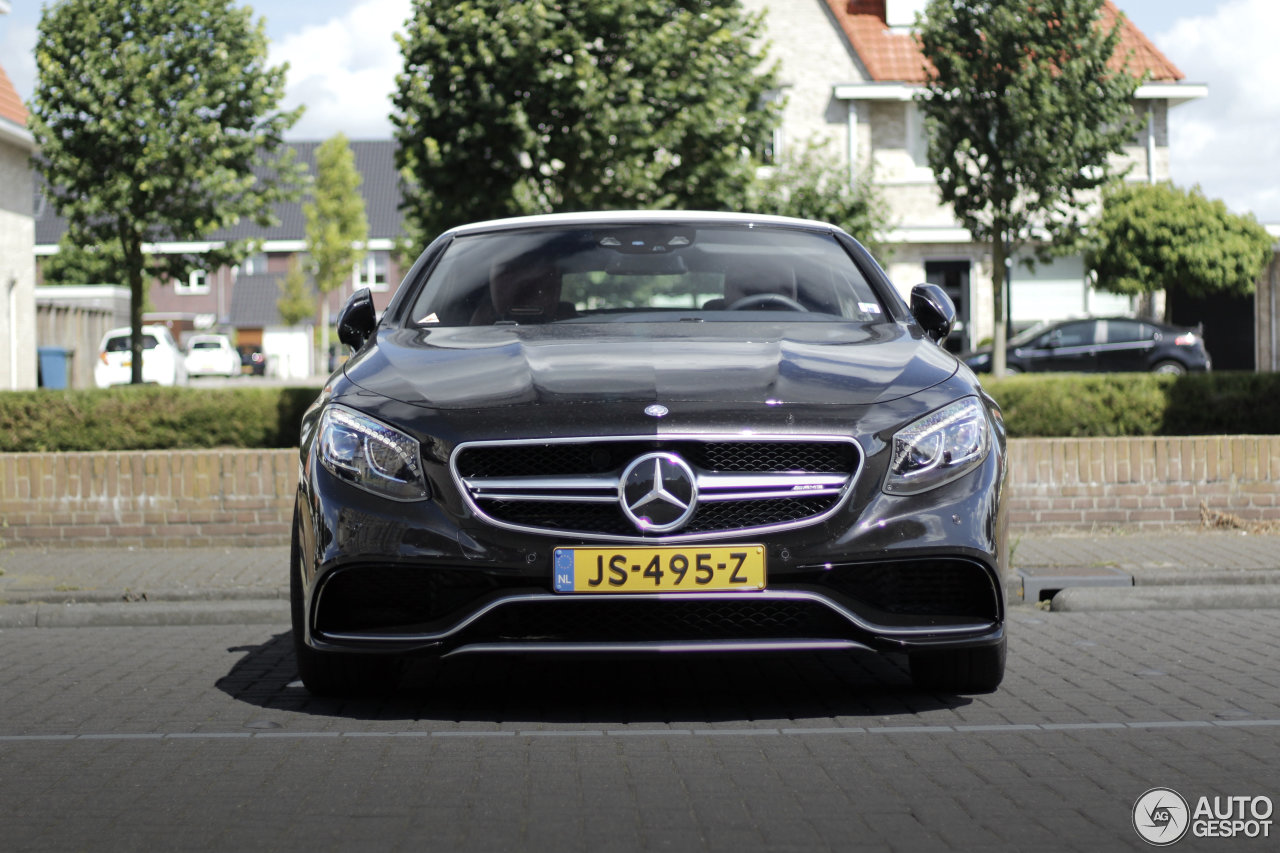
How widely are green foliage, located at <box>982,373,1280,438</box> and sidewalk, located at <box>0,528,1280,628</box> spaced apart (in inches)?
66.8

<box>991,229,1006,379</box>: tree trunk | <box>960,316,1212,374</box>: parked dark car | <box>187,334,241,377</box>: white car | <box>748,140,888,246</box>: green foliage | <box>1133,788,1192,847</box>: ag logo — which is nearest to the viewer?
<box>1133,788,1192,847</box>: ag logo

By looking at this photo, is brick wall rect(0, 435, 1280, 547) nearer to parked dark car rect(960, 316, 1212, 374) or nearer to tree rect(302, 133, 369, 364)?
parked dark car rect(960, 316, 1212, 374)

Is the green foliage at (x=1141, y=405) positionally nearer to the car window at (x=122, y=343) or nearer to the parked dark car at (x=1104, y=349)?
the parked dark car at (x=1104, y=349)

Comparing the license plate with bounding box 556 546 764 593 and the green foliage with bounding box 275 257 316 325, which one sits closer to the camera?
the license plate with bounding box 556 546 764 593

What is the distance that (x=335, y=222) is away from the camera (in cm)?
7512

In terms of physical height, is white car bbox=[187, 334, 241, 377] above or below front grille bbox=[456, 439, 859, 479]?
above

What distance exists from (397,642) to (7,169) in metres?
25.0

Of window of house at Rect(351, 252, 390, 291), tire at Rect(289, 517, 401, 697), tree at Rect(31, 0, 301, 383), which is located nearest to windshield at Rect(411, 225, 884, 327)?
tire at Rect(289, 517, 401, 697)

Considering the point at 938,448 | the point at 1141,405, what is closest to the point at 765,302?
the point at 938,448

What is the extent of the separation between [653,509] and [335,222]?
72.5 m

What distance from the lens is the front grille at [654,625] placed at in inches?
184

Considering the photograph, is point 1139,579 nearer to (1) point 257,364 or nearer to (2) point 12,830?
(2) point 12,830

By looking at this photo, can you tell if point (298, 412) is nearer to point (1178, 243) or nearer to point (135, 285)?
point (135, 285)

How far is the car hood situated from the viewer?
4.77 meters
